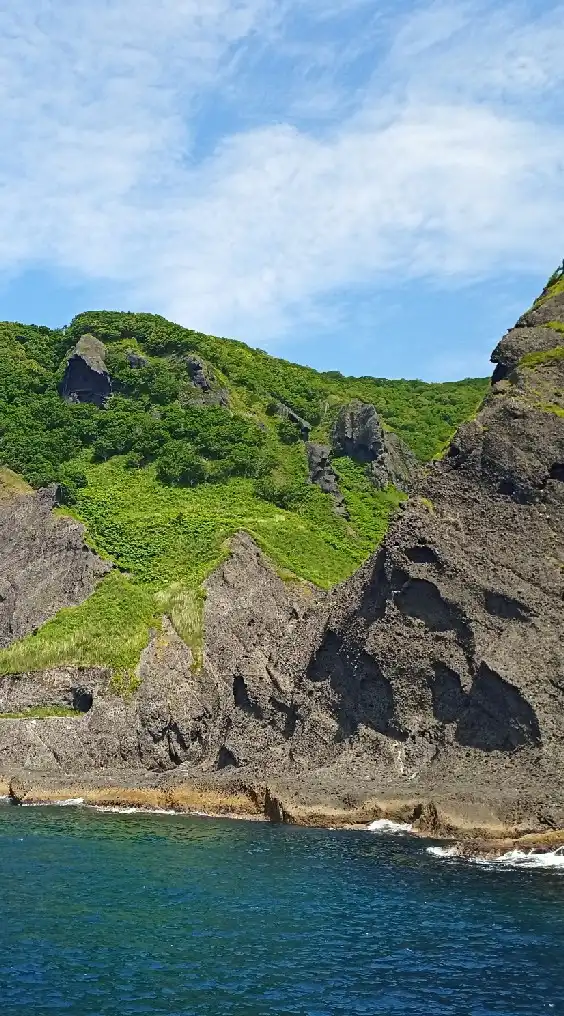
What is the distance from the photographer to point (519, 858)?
4572 cm

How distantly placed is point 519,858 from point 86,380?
86643mm

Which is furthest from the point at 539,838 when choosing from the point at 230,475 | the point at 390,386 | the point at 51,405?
the point at 390,386

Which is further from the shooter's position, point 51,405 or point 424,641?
point 51,405

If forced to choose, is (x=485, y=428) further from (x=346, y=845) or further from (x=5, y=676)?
(x=5, y=676)

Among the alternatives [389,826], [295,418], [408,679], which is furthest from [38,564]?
[389,826]

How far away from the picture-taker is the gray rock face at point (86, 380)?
4638 inches

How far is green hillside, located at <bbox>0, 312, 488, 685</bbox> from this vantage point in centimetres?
8038

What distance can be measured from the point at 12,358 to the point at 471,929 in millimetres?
109206

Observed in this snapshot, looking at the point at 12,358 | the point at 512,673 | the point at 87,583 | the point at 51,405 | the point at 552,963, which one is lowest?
the point at 552,963

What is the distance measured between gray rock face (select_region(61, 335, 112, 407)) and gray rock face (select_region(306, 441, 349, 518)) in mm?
26535

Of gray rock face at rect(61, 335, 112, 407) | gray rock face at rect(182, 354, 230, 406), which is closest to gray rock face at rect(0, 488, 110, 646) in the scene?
gray rock face at rect(61, 335, 112, 407)

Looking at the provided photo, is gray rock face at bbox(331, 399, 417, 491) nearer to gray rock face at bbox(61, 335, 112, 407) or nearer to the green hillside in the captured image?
the green hillside

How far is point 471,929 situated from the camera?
1368 inches

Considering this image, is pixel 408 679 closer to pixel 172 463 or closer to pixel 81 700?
pixel 81 700
